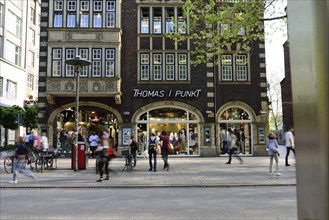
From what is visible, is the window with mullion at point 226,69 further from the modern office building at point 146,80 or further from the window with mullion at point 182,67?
the window with mullion at point 182,67

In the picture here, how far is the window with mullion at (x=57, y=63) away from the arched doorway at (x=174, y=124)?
6354 millimetres

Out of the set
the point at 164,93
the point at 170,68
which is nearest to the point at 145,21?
the point at 170,68

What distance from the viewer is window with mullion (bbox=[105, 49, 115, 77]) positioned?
24.4 metres

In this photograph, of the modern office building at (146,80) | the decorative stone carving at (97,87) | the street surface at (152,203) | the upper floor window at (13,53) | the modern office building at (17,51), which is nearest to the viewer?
the street surface at (152,203)

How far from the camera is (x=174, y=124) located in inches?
1000

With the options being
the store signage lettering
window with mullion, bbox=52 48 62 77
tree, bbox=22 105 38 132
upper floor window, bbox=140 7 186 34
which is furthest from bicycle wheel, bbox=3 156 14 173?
tree, bbox=22 105 38 132

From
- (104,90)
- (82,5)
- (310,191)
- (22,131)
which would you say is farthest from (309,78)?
(22,131)

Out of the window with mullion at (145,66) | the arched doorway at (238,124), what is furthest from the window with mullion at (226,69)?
the window with mullion at (145,66)

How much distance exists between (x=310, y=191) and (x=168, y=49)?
976 inches

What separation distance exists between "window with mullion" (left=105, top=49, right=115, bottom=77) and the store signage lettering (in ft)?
7.18

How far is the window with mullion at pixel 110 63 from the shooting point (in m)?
24.4

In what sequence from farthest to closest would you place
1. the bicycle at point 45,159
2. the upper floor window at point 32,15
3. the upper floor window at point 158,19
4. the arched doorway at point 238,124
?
1. the upper floor window at point 32,15
2. the upper floor window at point 158,19
3. the arched doorway at point 238,124
4. the bicycle at point 45,159

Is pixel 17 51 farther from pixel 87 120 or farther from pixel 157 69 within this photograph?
pixel 157 69

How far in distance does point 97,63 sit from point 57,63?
9.34ft
